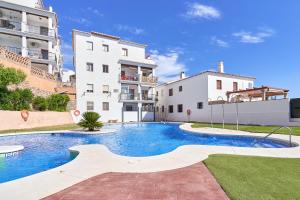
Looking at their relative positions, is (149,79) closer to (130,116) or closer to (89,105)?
(130,116)

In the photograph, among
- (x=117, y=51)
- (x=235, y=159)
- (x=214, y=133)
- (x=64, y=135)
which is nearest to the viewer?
(x=235, y=159)

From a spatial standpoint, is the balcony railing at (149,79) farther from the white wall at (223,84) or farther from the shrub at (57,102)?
the shrub at (57,102)

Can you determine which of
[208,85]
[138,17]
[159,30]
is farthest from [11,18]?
[208,85]

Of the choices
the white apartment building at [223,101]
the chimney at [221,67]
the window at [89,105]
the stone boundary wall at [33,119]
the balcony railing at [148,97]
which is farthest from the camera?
the balcony railing at [148,97]

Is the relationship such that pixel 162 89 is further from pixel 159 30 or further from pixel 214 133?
pixel 214 133

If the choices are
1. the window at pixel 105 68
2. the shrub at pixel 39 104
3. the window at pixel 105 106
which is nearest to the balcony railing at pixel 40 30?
the window at pixel 105 68

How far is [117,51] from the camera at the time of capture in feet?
103

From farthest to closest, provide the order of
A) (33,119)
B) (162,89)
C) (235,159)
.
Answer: (162,89), (33,119), (235,159)

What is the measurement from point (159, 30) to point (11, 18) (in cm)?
2272

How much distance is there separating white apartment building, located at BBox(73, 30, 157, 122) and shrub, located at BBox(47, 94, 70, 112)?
3512 mm

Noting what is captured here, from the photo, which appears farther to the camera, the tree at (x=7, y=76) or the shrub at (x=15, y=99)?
the shrub at (x=15, y=99)

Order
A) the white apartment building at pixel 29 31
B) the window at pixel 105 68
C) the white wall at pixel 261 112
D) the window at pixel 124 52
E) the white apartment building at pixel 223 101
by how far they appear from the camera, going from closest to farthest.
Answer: the white wall at pixel 261 112, the white apartment building at pixel 223 101, the white apartment building at pixel 29 31, the window at pixel 105 68, the window at pixel 124 52

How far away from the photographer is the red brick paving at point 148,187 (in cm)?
383

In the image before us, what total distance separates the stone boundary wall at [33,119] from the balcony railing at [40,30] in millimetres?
15103
